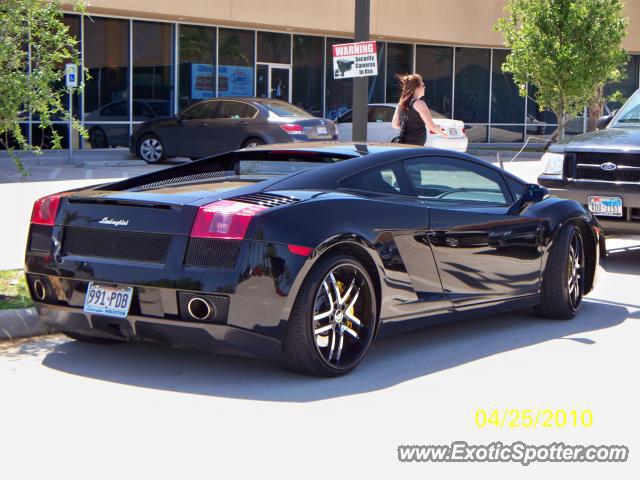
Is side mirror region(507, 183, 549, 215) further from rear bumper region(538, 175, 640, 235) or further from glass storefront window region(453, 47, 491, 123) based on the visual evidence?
glass storefront window region(453, 47, 491, 123)

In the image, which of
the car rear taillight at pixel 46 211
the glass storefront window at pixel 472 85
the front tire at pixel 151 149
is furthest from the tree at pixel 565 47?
the car rear taillight at pixel 46 211

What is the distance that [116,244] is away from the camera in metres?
6.11

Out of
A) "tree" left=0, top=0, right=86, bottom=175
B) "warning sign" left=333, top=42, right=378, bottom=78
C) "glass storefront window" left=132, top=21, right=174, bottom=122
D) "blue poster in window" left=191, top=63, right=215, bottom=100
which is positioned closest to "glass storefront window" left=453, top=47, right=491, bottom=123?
"blue poster in window" left=191, top=63, right=215, bottom=100

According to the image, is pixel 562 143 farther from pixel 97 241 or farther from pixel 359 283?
pixel 97 241

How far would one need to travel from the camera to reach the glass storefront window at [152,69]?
28750mm

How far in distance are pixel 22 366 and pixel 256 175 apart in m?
1.79

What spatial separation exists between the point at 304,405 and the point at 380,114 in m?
22.6

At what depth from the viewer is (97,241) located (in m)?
6.19

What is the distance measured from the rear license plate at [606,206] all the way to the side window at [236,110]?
1385 cm

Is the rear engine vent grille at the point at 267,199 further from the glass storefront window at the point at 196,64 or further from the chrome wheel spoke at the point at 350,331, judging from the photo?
the glass storefront window at the point at 196,64

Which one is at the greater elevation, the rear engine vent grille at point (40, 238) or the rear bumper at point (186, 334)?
the rear engine vent grille at point (40, 238)

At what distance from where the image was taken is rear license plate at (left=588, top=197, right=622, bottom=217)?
34.5 feet

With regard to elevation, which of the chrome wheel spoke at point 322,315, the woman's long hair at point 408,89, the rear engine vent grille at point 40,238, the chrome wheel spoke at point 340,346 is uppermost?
the woman's long hair at point 408,89

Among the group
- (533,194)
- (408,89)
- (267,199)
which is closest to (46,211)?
(267,199)
